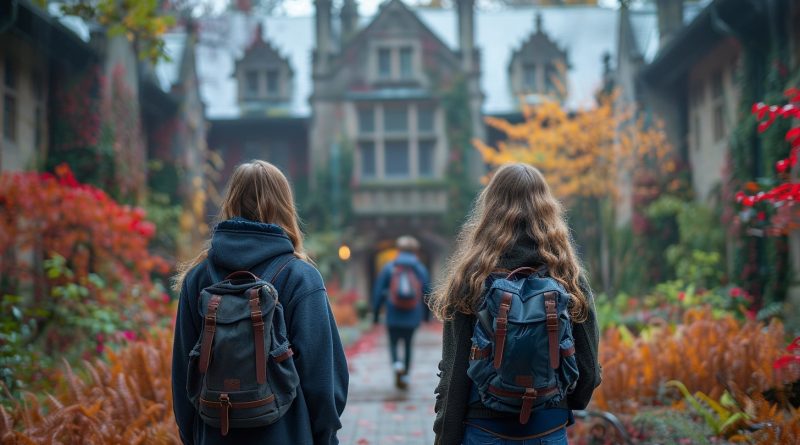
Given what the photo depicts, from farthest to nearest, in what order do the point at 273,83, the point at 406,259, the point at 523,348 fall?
the point at 273,83, the point at 406,259, the point at 523,348

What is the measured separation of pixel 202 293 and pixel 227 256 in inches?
8.1

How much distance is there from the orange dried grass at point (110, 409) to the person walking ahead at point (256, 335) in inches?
70.8

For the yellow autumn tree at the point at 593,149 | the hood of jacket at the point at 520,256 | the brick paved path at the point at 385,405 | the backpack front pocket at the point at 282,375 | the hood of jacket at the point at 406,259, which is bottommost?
the brick paved path at the point at 385,405

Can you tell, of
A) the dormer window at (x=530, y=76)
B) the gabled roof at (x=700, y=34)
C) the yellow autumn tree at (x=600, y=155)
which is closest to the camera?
the gabled roof at (x=700, y=34)

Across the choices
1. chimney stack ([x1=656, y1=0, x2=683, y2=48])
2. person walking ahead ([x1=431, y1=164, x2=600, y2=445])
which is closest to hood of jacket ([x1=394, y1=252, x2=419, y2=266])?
person walking ahead ([x1=431, y1=164, x2=600, y2=445])

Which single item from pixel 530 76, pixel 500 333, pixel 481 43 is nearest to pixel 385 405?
pixel 500 333

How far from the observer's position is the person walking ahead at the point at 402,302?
8.98m

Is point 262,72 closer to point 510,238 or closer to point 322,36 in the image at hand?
point 322,36

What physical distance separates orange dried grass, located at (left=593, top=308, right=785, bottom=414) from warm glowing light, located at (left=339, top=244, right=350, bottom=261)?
15014 millimetres

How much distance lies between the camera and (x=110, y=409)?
533 cm

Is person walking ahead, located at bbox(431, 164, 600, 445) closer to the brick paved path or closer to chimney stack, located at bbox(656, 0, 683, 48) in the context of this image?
the brick paved path

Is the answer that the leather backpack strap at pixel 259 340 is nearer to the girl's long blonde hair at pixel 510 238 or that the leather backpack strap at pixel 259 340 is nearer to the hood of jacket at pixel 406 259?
the girl's long blonde hair at pixel 510 238

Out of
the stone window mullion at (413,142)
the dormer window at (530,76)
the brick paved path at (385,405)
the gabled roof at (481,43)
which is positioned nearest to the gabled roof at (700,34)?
the gabled roof at (481,43)

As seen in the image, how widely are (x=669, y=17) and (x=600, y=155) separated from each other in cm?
328
